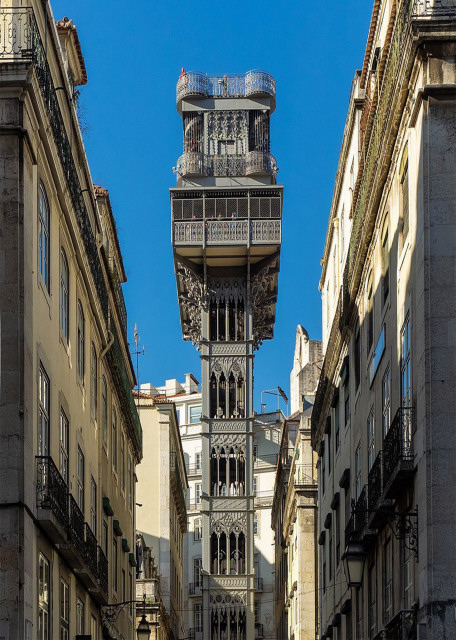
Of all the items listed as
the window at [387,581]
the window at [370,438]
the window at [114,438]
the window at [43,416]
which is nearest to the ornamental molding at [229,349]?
the window at [114,438]

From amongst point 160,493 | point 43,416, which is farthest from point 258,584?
point 43,416

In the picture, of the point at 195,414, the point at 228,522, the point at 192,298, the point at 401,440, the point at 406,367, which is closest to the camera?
the point at 401,440

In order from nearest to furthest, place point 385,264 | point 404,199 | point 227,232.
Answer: point 404,199
point 385,264
point 227,232

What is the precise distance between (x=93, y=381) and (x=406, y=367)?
13196mm

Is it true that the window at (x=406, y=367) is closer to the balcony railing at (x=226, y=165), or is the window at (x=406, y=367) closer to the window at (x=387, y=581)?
the window at (x=387, y=581)

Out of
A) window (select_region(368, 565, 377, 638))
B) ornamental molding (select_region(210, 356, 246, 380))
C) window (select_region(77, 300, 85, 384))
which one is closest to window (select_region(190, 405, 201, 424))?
ornamental molding (select_region(210, 356, 246, 380))

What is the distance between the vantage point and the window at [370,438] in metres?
30.3

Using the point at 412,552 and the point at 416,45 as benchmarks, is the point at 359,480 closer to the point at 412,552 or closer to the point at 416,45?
the point at 412,552

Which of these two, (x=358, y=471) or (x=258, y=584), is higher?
(x=358, y=471)

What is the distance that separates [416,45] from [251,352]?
2568 inches

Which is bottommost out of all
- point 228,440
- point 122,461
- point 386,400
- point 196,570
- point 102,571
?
point 102,571

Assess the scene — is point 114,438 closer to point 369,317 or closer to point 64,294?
point 369,317

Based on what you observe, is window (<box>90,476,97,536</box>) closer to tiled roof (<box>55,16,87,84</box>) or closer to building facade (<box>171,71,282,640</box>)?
tiled roof (<box>55,16,87,84</box>)

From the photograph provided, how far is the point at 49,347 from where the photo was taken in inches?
1046
